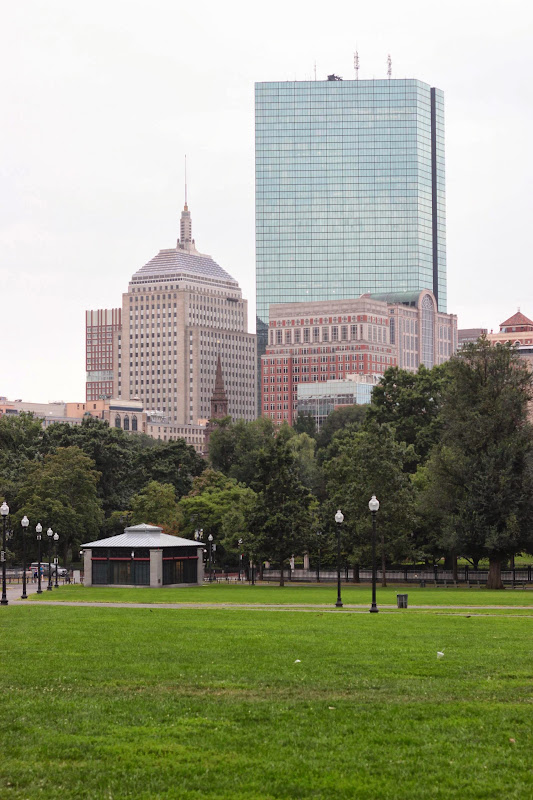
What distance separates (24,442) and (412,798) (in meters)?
141

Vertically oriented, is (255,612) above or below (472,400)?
below

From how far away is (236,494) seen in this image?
122000mm

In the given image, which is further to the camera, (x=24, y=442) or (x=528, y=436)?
(x=24, y=442)

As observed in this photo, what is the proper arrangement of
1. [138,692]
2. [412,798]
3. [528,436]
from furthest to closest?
[528,436] < [138,692] < [412,798]

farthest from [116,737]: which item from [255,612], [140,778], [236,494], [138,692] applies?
[236,494]

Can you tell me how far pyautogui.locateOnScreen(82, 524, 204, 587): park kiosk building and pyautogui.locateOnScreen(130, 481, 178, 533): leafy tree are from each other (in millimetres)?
21341

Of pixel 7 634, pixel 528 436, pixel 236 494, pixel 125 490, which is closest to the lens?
pixel 7 634

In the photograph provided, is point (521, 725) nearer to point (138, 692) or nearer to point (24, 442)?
point (138, 692)

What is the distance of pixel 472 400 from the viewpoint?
268 feet

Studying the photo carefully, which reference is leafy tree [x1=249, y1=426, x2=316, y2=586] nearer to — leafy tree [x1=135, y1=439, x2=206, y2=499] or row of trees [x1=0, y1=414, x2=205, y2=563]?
row of trees [x1=0, y1=414, x2=205, y2=563]

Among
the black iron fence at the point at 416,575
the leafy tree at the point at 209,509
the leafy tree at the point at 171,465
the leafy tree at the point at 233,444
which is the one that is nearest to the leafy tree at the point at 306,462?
the leafy tree at the point at 233,444

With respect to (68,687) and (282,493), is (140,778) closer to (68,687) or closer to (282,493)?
(68,687)

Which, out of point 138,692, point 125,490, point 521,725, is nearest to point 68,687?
point 138,692

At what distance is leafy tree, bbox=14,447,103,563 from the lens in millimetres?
115625
